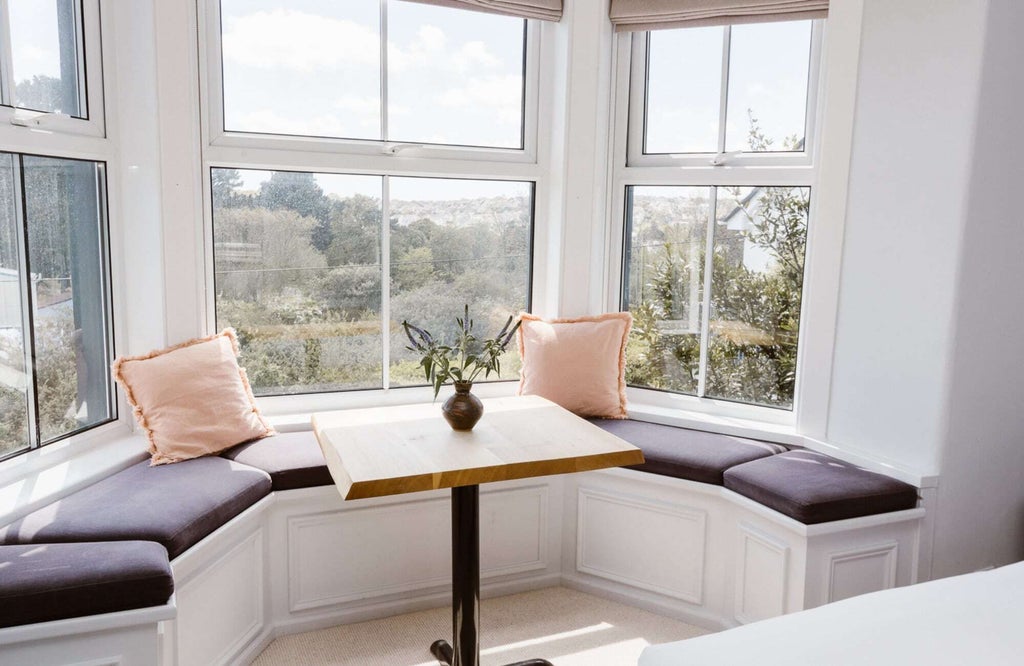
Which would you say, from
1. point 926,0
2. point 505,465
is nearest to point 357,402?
point 505,465

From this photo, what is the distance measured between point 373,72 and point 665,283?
1.61 meters

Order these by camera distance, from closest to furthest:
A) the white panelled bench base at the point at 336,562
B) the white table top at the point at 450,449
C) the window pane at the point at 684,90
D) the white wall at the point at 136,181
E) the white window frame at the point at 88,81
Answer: the white table top at the point at 450,449 → the white panelled bench base at the point at 336,562 → the white window frame at the point at 88,81 → the white wall at the point at 136,181 → the window pane at the point at 684,90

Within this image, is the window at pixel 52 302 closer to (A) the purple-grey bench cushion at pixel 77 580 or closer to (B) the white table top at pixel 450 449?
(A) the purple-grey bench cushion at pixel 77 580

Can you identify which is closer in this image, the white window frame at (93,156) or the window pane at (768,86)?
the white window frame at (93,156)

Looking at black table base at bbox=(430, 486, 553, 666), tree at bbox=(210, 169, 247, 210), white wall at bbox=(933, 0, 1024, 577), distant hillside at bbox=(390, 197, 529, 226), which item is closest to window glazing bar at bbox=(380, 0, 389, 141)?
distant hillside at bbox=(390, 197, 529, 226)

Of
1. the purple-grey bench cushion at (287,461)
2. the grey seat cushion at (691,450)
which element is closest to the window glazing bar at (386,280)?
the purple-grey bench cushion at (287,461)

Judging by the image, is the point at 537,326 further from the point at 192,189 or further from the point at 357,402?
the point at 192,189

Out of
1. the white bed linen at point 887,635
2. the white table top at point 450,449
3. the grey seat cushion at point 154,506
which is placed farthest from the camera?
the grey seat cushion at point 154,506

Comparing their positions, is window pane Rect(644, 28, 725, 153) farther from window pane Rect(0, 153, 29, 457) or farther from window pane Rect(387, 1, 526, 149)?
window pane Rect(0, 153, 29, 457)

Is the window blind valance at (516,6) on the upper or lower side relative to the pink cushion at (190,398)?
upper

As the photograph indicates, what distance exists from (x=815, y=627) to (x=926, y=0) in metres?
2.21

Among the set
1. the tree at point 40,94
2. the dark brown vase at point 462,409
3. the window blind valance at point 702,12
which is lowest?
the dark brown vase at point 462,409

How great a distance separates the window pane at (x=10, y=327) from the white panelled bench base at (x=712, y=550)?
205cm

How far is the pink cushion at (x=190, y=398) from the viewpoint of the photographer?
263cm
